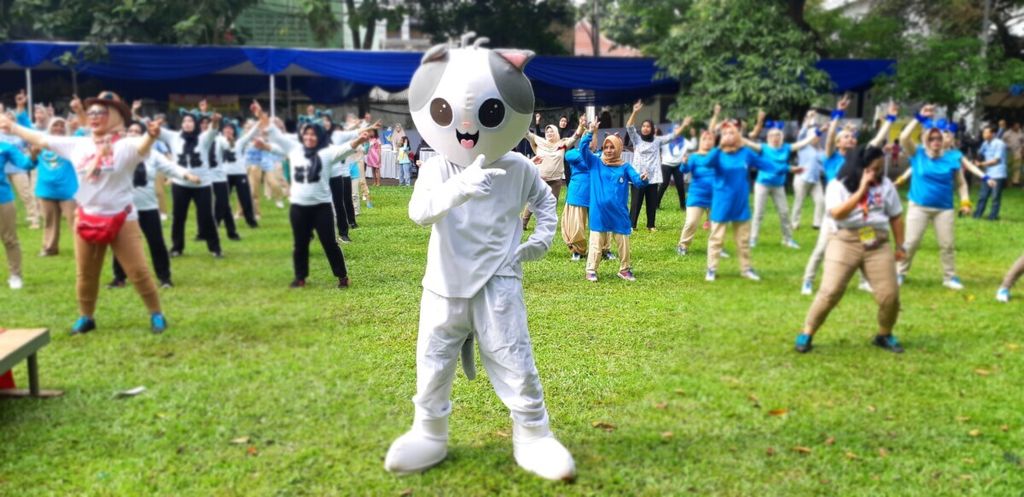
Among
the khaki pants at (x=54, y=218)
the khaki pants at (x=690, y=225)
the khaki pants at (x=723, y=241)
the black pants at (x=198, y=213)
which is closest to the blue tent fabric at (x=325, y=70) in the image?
the khaki pants at (x=690, y=225)

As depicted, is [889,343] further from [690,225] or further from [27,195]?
[27,195]

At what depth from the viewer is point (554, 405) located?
13.1 ft

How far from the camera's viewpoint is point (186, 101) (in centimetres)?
1686

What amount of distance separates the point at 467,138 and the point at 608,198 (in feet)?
2.85

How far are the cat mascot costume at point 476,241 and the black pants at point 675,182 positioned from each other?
3.24 ft

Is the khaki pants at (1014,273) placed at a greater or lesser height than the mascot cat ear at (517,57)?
lesser

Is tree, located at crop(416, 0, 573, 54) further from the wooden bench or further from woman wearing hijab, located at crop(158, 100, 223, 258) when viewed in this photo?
the wooden bench

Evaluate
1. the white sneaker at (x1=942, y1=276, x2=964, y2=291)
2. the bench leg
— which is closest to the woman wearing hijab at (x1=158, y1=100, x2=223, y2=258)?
the bench leg

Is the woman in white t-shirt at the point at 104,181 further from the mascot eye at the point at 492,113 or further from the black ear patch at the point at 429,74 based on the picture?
the mascot eye at the point at 492,113

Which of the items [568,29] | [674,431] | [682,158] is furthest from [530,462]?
[568,29]

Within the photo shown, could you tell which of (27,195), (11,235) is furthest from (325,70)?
(27,195)

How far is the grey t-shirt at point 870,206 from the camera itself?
19.0 feet

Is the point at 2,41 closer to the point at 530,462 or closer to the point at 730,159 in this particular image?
the point at 730,159

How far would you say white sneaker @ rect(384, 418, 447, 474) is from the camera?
146 inches
